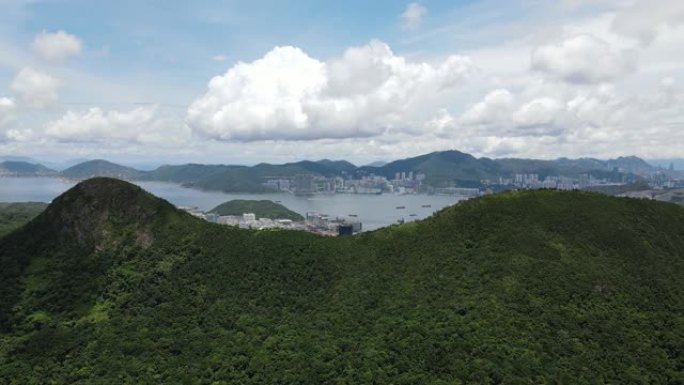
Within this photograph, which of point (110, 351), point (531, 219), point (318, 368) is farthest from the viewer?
point (531, 219)

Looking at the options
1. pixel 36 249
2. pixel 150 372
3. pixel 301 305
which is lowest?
pixel 150 372

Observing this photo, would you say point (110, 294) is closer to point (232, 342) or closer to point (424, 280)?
point (232, 342)

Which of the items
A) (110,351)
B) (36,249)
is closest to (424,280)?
→ (110,351)

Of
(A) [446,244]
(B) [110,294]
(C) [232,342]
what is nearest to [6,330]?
(B) [110,294]

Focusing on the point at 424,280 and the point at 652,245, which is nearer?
the point at 424,280

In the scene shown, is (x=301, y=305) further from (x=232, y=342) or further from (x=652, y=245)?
(x=652, y=245)

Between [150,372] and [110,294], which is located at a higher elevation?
[110,294]

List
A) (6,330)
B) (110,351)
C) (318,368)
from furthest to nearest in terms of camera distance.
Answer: (6,330)
(110,351)
(318,368)
